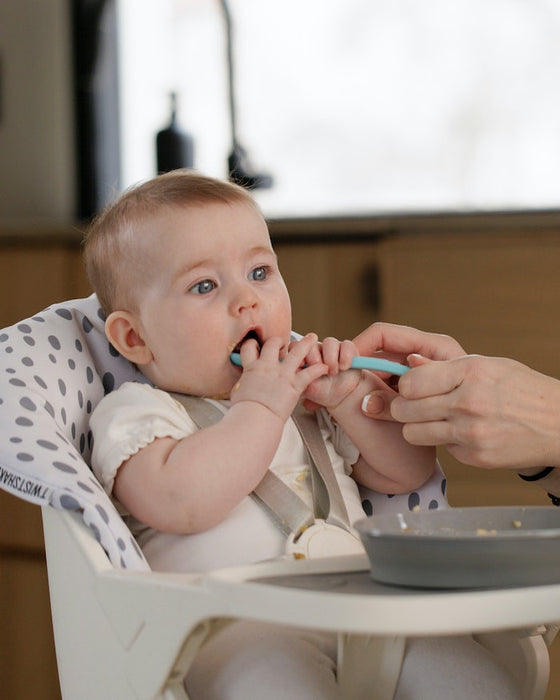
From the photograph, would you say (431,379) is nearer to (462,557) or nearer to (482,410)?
(482,410)

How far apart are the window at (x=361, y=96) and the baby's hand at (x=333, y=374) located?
1.17 metres

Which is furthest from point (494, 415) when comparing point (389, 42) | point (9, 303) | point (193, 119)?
point (193, 119)

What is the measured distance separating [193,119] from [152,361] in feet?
5.07

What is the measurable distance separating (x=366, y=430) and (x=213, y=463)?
0.21 metres

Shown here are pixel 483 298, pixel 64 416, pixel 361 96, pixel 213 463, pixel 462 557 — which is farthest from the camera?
pixel 361 96

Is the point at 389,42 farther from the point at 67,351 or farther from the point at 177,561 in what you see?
the point at 177,561

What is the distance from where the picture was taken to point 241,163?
241 centimetres

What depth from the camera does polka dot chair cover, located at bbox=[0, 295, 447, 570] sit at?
2.95ft

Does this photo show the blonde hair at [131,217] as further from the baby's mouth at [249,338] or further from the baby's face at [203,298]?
the baby's mouth at [249,338]

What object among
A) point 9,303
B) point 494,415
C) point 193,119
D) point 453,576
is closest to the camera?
point 453,576

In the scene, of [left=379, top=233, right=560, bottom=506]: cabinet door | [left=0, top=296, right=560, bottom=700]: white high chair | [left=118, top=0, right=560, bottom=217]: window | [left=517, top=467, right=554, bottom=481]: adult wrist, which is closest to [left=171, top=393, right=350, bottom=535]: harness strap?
[left=0, top=296, right=560, bottom=700]: white high chair

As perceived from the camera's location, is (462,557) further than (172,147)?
No

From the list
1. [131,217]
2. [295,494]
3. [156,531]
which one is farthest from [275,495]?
[131,217]

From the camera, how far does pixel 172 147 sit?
2396mm
